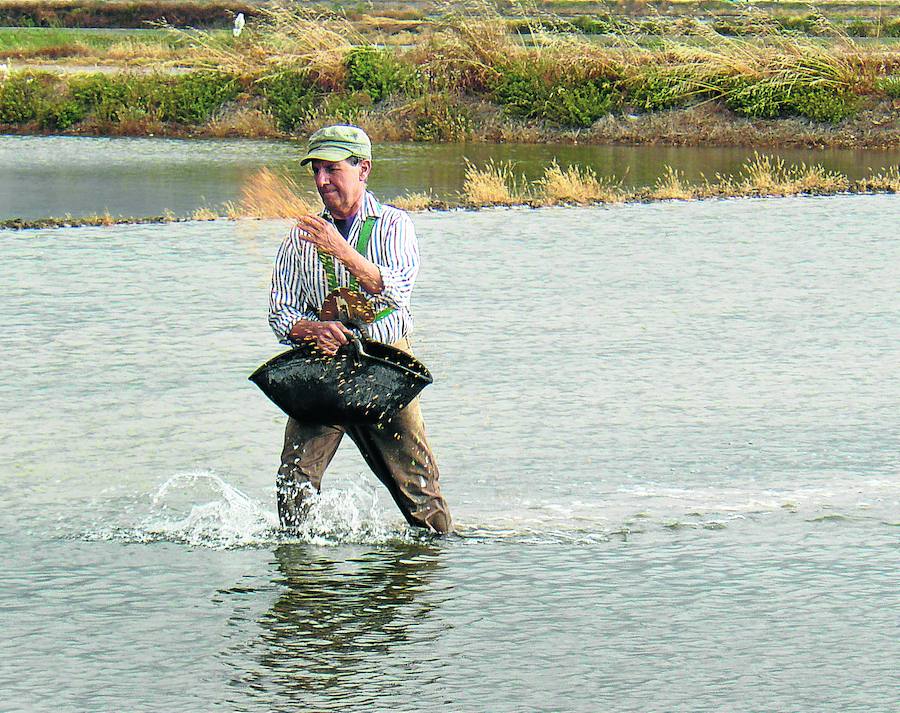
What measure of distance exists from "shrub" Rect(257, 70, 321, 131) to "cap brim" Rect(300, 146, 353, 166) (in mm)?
27330

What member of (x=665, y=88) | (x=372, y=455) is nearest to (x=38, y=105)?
(x=665, y=88)

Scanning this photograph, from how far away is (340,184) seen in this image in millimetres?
6203

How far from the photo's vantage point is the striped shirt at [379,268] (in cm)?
626

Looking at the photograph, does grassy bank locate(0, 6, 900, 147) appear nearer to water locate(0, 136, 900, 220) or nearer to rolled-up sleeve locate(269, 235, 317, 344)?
water locate(0, 136, 900, 220)

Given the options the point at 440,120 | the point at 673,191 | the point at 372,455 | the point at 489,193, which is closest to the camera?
the point at 372,455

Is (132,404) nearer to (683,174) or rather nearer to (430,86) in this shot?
(683,174)

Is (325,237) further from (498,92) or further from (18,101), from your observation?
(18,101)

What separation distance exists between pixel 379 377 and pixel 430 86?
28244 millimetres

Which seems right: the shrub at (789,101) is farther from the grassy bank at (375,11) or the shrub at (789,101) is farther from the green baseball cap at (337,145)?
the green baseball cap at (337,145)

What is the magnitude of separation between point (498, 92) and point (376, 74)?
2686 millimetres

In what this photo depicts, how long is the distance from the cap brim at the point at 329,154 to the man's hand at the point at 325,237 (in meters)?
0.24

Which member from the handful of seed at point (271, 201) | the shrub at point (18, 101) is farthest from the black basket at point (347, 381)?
the shrub at point (18, 101)

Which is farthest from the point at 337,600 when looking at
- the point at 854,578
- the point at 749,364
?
the point at 749,364

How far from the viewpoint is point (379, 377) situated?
625 centimetres
